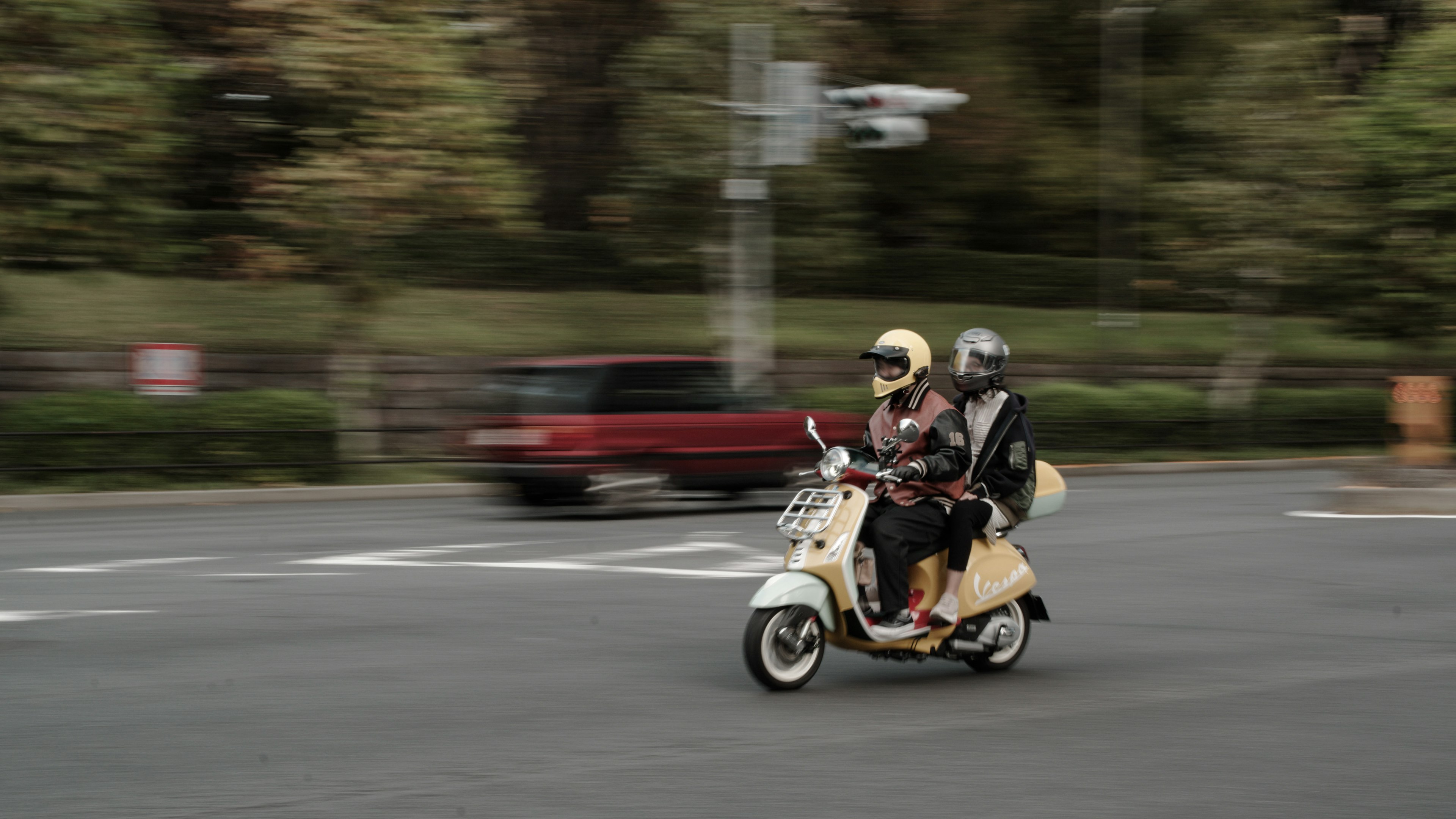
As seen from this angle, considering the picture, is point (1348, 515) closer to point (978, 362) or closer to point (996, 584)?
point (996, 584)

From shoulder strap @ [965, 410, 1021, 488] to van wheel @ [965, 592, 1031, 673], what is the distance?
79 centimetres

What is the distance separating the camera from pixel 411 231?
3212 cm

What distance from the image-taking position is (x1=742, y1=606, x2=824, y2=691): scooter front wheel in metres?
7.09

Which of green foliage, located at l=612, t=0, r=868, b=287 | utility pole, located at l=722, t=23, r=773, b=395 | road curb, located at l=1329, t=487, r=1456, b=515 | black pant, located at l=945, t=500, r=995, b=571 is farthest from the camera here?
green foliage, located at l=612, t=0, r=868, b=287

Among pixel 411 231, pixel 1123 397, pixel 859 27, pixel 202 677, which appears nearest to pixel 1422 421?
pixel 1123 397

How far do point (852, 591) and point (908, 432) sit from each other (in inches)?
34.2

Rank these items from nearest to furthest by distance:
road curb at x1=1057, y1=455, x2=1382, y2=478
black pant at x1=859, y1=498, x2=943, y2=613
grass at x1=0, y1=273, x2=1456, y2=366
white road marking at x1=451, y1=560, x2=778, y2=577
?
black pant at x1=859, y1=498, x2=943, y2=613 < white road marking at x1=451, y1=560, x2=778, y2=577 < road curb at x1=1057, y1=455, x2=1382, y2=478 < grass at x1=0, y1=273, x2=1456, y2=366

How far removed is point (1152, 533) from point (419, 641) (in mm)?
8861

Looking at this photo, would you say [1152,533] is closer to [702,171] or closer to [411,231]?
[702,171]

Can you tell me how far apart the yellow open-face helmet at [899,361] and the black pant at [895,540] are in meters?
0.58

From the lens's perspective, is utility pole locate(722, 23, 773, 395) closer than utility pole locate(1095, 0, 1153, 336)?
Yes

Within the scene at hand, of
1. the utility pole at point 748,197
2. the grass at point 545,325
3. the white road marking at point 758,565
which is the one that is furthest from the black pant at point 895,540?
the grass at point 545,325

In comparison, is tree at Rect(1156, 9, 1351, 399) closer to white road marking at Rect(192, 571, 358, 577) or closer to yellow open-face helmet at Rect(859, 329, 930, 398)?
white road marking at Rect(192, 571, 358, 577)

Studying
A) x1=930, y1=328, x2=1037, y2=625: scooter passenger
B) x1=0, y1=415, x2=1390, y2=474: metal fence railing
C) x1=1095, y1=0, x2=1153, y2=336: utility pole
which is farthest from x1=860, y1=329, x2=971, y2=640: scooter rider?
x1=1095, y1=0, x2=1153, y2=336: utility pole
